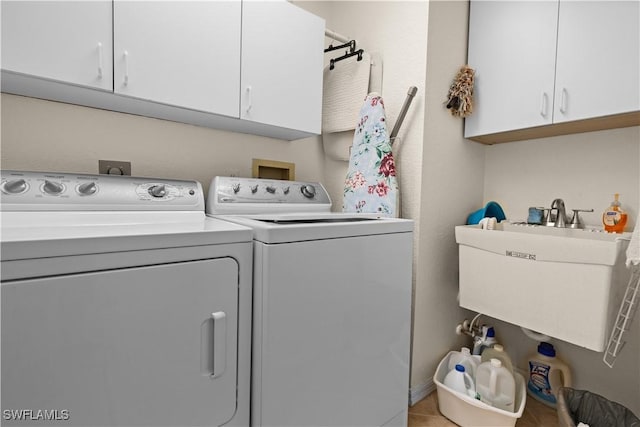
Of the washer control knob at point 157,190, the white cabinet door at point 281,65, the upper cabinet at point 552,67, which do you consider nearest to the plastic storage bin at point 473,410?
the upper cabinet at point 552,67

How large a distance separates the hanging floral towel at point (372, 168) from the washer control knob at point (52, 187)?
1.30 metres

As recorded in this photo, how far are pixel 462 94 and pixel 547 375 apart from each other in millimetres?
1677

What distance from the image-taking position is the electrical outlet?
1.44 meters

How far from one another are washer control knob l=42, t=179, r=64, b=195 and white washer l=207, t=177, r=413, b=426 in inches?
21.2

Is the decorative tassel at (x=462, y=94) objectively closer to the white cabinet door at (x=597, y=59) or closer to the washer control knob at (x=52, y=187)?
the white cabinet door at (x=597, y=59)

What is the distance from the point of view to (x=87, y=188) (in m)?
1.15

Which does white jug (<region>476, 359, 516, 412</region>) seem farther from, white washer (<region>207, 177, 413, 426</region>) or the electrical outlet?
the electrical outlet

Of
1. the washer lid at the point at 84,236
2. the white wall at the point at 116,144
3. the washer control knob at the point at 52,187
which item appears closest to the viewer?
the washer lid at the point at 84,236

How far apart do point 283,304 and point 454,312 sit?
1.45 meters

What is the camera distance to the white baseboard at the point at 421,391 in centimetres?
179

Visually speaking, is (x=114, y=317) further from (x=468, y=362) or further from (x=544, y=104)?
(x=544, y=104)

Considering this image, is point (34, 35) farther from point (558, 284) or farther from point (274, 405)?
point (558, 284)

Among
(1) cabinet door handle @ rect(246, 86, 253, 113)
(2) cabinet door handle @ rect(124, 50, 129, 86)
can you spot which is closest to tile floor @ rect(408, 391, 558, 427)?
(1) cabinet door handle @ rect(246, 86, 253, 113)

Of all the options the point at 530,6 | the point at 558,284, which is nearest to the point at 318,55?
the point at 530,6
